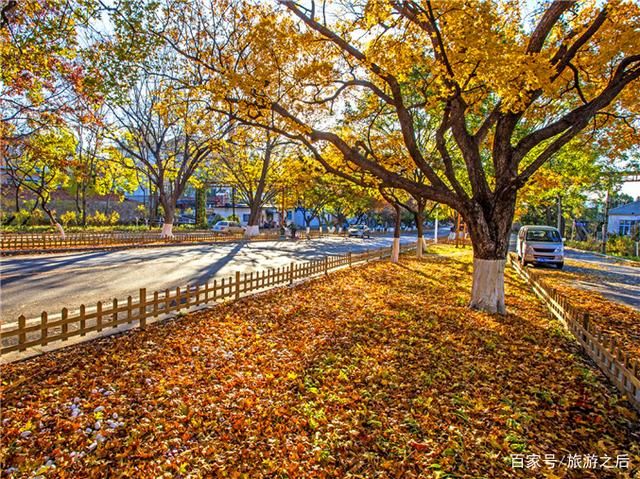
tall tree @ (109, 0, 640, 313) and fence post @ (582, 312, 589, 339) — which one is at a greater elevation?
tall tree @ (109, 0, 640, 313)

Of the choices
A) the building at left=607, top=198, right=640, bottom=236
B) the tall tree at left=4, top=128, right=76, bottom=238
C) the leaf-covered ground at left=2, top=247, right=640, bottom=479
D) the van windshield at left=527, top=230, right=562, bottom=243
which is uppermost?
the tall tree at left=4, top=128, right=76, bottom=238

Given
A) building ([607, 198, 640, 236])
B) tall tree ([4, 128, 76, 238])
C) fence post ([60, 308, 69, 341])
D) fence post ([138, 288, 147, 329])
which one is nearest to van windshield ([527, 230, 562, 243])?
fence post ([138, 288, 147, 329])

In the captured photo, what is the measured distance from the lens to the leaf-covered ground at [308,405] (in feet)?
10.9

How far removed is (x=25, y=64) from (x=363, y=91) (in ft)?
40.0

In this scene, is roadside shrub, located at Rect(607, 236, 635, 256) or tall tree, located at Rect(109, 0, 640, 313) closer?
tall tree, located at Rect(109, 0, 640, 313)

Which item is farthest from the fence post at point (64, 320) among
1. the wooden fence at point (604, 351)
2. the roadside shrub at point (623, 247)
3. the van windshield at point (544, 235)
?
the roadside shrub at point (623, 247)

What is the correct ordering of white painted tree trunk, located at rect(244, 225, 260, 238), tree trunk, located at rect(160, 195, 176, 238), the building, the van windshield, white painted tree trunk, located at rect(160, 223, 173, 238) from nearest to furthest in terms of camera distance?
the van windshield, white painted tree trunk, located at rect(160, 223, 173, 238), tree trunk, located at rect(160, 195, 176, 238), white painted tree trunk, located at rect(244, 225, 260, 238), the building

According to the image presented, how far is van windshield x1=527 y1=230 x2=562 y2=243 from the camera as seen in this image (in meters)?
18.6

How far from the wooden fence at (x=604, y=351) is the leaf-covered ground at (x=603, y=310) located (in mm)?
810

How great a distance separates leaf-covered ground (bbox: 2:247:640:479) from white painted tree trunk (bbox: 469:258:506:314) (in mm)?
1528

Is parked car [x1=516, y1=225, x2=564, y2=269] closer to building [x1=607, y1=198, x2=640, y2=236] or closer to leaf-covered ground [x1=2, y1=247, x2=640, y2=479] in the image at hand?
leaf-covered ground [x1=2, y1=247, x2=640, y2=479]

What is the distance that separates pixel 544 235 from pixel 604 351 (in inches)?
618

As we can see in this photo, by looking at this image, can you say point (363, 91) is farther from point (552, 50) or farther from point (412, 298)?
point (412, 298)

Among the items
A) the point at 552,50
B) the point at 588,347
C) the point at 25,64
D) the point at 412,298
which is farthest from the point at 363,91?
the point at 588,347
